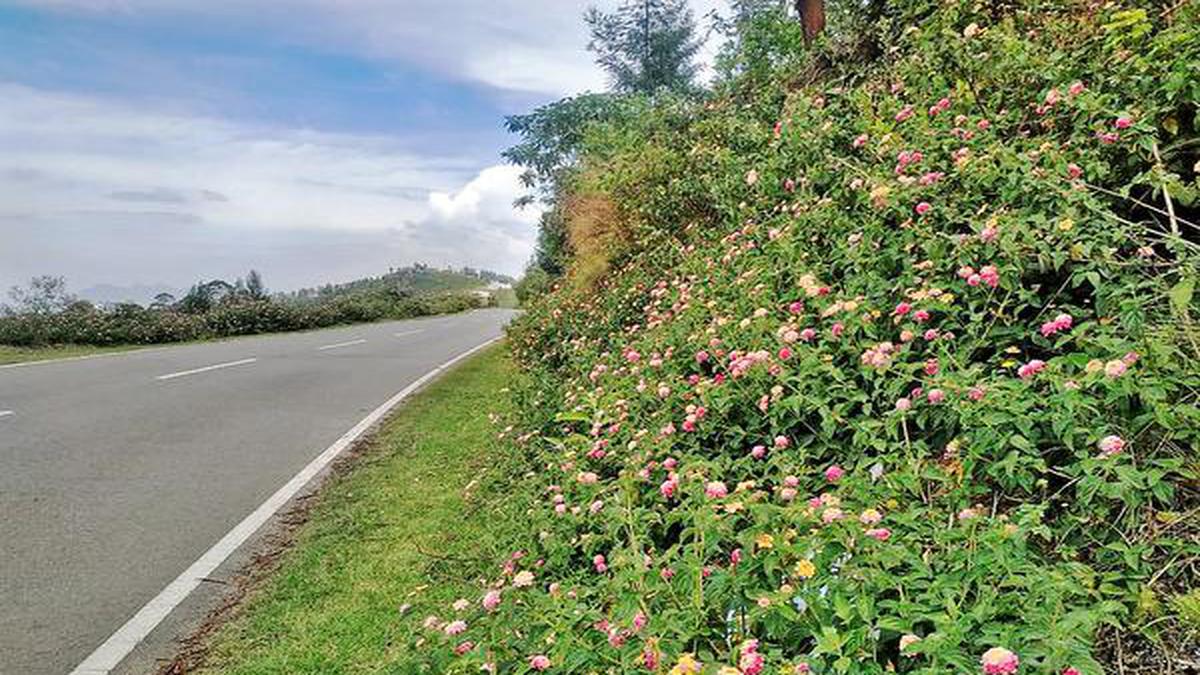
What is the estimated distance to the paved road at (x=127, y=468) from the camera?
4285 millimetres

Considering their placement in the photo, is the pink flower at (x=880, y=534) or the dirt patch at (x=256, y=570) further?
the dirt patch at (x=256, y=570)

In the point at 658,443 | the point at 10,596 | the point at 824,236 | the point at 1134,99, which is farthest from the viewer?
the point at 824,236

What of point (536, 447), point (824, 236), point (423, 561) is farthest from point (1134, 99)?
point (423, 561)

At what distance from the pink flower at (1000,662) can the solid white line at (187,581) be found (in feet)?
12.9

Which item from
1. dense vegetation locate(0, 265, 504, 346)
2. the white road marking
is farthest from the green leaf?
dense vegetation locate(0, 265, 504, 346)

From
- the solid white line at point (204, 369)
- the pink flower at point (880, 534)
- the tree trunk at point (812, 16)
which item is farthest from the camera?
the solid white line at point (204, 369)

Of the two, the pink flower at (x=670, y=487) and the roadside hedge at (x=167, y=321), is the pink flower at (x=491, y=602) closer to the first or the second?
the pink flower at (x=670, y=487)

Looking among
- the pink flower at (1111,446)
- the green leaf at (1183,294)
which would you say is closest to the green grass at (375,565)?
the pink flower at (1111,446)

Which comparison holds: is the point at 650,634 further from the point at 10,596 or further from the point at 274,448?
the point at 274,448

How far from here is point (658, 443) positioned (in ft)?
11.7

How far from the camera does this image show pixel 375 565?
16.1 ft

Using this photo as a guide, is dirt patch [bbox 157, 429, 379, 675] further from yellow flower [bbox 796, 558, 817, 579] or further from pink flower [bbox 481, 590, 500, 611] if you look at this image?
yellow flower [bbox 796, 558, 817, 579]

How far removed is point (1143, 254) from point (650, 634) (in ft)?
8.30

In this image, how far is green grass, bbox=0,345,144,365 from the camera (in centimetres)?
1691
